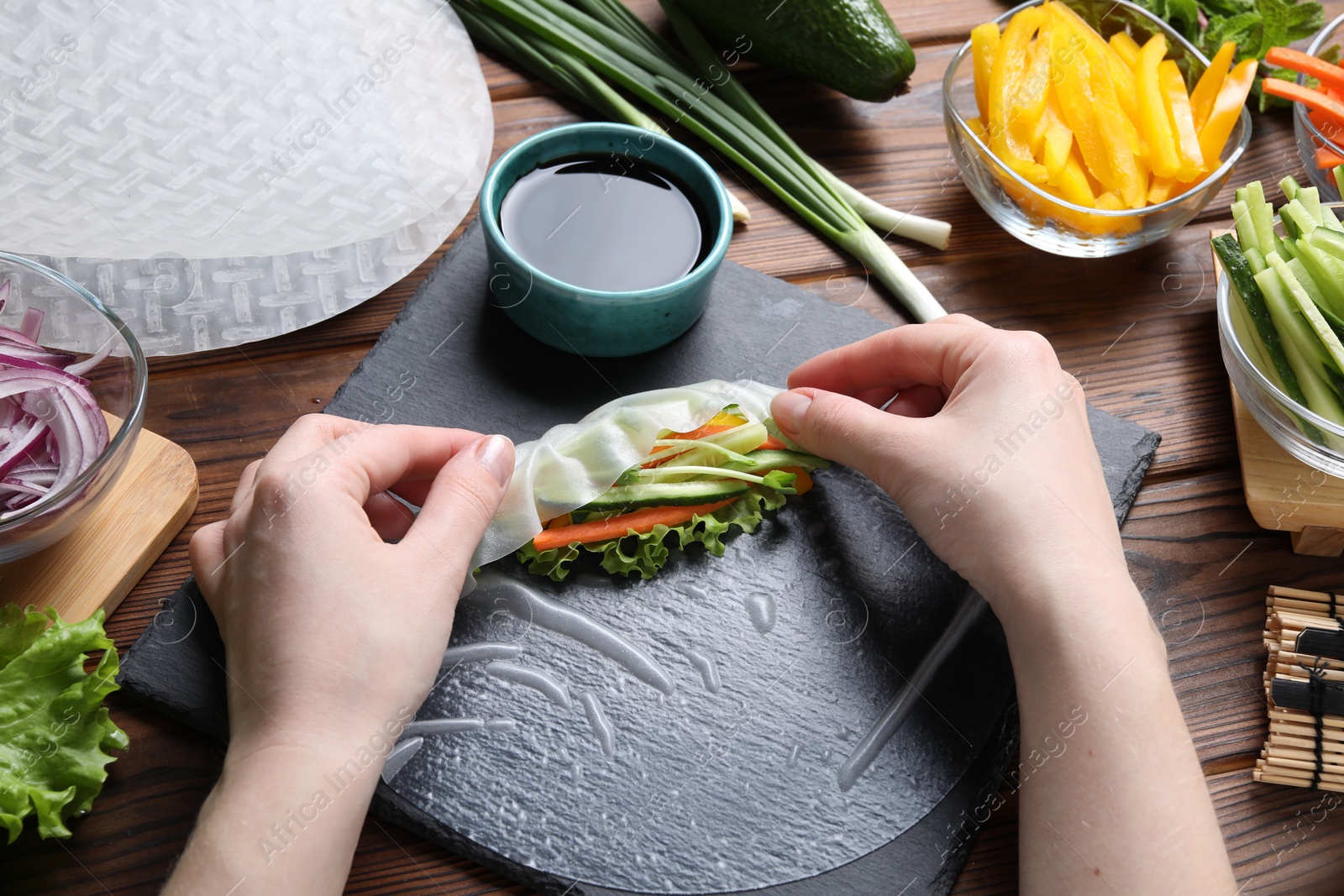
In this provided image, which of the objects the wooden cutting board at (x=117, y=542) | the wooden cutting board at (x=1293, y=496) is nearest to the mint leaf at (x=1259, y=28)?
the wooden cutting board at (x=1293, y=496)

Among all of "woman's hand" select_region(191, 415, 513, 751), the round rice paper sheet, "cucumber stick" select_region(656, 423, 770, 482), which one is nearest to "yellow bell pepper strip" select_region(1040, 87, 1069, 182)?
"cucumber stick" select_region(656, 423, 770, 482)

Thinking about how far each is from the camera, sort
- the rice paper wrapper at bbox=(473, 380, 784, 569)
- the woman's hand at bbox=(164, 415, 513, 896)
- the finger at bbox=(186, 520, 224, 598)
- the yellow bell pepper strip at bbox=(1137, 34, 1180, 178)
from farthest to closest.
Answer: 1. the yellow bell pepper strip at bbox=(1137, 34, 1180, 178)
2. the rice paper wrapper at bbox=(473, 380, 784, 569)
3. the finger at bbox=(186, 520, 224, 598)
4. the woman's hand at bbox=(164, 415, 513, 896)

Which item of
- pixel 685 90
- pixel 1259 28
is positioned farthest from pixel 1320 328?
pixel 685 90

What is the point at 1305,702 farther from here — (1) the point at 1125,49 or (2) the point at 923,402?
(1) the point at 1125,49

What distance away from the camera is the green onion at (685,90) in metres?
1.78

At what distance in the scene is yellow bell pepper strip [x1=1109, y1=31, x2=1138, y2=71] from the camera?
1.78m

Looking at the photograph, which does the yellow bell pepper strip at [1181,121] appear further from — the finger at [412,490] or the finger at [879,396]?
the finger at [412,490]

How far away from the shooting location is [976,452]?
49.9 inches

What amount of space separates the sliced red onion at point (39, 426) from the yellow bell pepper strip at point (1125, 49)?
5.85 ft

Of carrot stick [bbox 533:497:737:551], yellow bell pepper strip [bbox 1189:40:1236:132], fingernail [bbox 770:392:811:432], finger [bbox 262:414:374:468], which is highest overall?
yellow bell pepper strip [bbox 1189:40:1236:132]

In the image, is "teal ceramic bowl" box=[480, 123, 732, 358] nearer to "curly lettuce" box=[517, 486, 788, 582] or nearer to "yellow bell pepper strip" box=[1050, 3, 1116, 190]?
"curly lettuce" box=[517, 486, 788, 582]

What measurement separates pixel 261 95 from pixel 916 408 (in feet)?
3.95

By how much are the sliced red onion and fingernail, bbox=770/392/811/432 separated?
0.91 meters

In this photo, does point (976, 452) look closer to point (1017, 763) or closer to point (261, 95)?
point (1017, 763)
